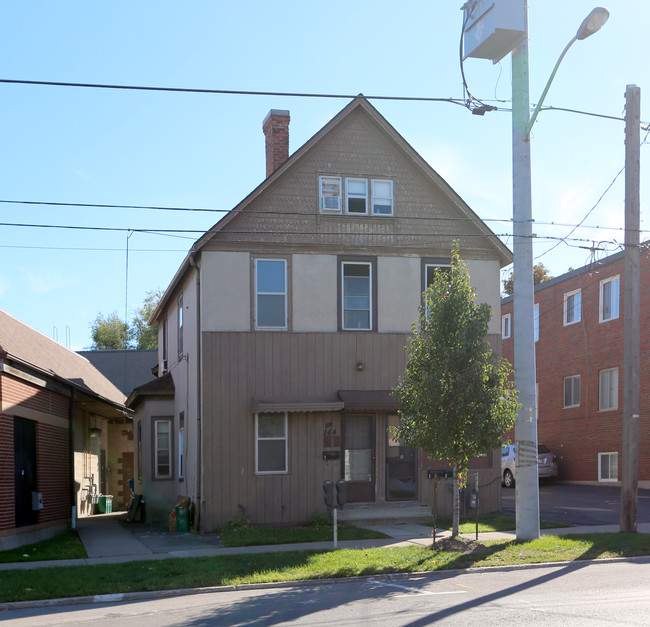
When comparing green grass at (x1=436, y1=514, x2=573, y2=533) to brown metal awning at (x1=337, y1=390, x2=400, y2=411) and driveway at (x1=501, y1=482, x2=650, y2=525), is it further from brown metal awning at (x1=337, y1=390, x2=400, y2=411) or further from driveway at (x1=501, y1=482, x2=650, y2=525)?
brown metal awning at (x1=337, y1=390, x2=400, y2=411)

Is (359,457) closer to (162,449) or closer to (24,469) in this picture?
(162,449)

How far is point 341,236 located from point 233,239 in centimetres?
260

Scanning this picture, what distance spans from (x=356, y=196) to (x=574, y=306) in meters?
14.5

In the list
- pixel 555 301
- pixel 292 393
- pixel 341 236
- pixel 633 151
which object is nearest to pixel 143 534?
pixel 292 393

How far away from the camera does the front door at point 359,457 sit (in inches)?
752

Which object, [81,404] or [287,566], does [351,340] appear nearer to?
[287,566]

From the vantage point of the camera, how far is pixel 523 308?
48.7 feet

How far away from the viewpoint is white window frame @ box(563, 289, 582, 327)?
30766 millimetres

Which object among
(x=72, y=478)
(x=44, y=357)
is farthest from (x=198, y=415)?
(x=44, y=357)

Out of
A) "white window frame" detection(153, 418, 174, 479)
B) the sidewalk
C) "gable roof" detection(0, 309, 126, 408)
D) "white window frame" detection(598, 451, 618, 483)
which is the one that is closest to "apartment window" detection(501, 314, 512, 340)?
"white window frame" detection(598, 451, 618, 483)

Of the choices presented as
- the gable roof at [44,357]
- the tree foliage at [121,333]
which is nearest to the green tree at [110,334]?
the tree foliage at [121,333]

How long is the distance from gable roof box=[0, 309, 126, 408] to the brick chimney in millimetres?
7345

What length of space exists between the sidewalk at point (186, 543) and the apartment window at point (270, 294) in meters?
4.92

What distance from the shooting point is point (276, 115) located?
20.6 meters
